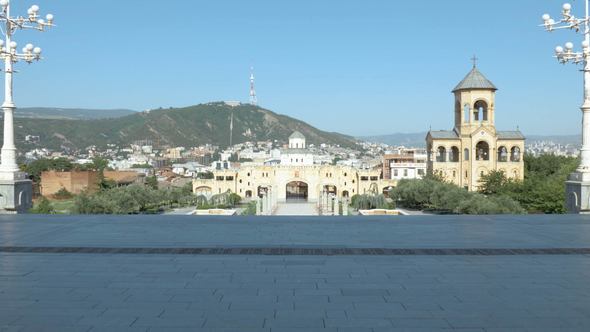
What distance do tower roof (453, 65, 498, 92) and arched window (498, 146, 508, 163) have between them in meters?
4.98

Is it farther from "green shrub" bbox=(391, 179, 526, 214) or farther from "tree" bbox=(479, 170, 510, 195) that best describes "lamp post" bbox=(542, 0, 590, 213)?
"tree" bbox=(479, 170, 510, 195)

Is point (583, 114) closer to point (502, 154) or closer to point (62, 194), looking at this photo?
point (502, 154)

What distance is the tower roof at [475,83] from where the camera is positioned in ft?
140

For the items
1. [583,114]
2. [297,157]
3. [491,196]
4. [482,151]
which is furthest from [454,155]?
[583,114]

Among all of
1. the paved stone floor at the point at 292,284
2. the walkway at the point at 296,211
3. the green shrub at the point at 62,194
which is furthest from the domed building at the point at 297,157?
the paved stone floor at the point at 292,284

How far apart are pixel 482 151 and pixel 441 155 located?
2.87m

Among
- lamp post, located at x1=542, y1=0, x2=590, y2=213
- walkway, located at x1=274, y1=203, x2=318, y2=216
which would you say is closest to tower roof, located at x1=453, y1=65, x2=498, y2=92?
walkway, located at x1=274, y1=203, x2=318, y2=216

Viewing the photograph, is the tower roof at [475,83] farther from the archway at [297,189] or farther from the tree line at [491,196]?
the archway at [297,189]

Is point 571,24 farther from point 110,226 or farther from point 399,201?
point 399,201

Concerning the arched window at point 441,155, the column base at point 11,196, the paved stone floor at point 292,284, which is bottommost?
the paved stone floor at point 292,284

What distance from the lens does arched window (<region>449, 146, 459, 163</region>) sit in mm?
44666

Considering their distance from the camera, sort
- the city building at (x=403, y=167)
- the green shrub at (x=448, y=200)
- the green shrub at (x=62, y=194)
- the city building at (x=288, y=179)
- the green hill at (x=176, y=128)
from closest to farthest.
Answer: the green shrub at (x=448, y=200) < the green shrub at (x=62, y=194) < the city building at (x=288, y=179) < the city building at (x=403, y=167) < the green hill at (x=176, y=128)

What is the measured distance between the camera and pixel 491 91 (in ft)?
141

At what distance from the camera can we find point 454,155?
45219 millimetres
